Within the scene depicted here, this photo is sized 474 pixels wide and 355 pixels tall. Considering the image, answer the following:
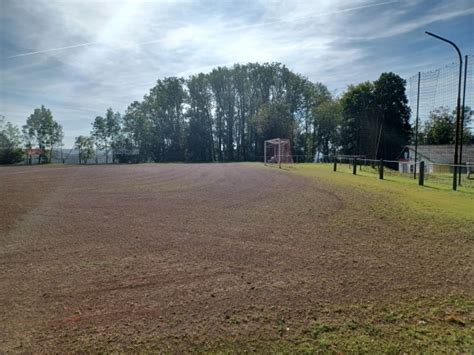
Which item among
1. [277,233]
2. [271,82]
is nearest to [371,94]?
[271,82]

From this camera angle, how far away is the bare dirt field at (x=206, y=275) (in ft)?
7.95

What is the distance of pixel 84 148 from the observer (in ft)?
173

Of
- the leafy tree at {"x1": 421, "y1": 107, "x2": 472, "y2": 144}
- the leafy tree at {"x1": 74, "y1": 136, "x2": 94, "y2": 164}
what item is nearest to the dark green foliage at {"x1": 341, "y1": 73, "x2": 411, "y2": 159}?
the leafy tree at {"x1": 421, "y1": 107, "x2": 472, "y2": 144}

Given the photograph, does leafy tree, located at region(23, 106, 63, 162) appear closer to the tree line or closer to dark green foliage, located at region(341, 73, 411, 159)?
the tree line

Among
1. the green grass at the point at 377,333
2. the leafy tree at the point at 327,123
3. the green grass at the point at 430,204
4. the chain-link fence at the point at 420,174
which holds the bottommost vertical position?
the green grass at the point at 377,333

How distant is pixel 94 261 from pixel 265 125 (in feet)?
141

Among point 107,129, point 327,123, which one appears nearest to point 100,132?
point 107,129

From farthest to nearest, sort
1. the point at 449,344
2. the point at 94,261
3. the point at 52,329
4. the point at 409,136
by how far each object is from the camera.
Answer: the point at 409,136
the point at 94,261
the point at 52,329
the point at 449,344

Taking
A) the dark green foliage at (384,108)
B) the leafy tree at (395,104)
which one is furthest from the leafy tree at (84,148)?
the leafy tree at (395,104)

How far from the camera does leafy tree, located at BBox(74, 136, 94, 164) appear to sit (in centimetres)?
5234

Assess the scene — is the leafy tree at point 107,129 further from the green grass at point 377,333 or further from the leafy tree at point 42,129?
the green grass at point 377,333

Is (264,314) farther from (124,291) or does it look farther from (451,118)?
(451,118)

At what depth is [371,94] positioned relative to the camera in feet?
138

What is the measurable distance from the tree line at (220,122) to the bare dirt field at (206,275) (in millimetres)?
41191
